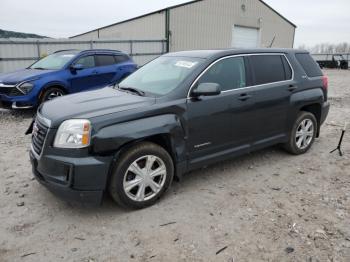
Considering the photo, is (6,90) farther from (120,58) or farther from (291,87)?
(291,87)

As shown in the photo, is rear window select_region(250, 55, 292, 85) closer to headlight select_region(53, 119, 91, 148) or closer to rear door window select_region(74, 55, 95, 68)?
headlight select_region(53, 119, 91, 148)

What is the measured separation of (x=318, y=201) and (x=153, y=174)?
1.96 metres

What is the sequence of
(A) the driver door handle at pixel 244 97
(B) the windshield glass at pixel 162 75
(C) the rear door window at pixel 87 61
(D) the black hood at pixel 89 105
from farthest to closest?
(C) the rear door window at pixel 87 61 → (A) the driver door handle at pixel 244 97 → (B) the windshield glass at pixel 162 75 → (D) the black hood at pixel 89 105

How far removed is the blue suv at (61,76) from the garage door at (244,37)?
15566 millimetres

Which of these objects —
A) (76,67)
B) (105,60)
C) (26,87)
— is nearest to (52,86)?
(26,87)

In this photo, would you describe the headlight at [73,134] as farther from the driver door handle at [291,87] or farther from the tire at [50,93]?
the tire at [50,93]

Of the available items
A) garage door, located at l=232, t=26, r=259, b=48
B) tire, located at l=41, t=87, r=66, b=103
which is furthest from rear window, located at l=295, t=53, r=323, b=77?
garage door, located at l=232, t=26, r=259, b=48

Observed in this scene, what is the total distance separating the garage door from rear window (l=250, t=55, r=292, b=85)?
1947 cm

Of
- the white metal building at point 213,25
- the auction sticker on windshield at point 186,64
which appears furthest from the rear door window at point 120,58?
the white metal building at point 213,25

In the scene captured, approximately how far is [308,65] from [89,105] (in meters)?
3.64

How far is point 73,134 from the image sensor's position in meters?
3.10

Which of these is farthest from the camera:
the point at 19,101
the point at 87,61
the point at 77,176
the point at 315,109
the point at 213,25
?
the point at 213,25

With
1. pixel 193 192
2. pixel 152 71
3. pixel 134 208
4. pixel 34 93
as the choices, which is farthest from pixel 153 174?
pixel 34 93

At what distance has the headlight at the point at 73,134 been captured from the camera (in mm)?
3068
